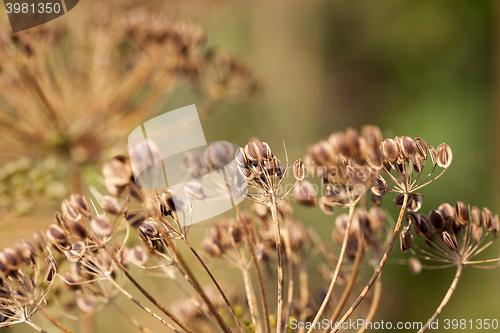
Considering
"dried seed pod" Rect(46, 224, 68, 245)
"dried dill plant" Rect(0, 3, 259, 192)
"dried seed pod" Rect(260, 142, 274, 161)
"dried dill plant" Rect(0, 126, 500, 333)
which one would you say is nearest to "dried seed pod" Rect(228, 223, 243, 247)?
"dried dill plant" Rect(0, 126, 500, 333)

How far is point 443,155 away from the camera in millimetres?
742

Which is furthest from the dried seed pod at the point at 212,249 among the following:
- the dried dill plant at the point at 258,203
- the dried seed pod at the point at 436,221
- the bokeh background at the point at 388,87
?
the bokeh background at the point at 388,87

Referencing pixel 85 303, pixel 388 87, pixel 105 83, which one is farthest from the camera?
pixel 388 87

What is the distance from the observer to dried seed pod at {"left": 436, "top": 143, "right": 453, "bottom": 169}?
735 mm

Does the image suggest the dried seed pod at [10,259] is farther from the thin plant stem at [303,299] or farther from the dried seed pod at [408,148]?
the dried seed pod at [408,148]

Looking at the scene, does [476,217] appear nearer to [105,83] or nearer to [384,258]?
[384,258]

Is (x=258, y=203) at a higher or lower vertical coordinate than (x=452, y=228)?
higher

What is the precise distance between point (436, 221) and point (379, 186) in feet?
0.58

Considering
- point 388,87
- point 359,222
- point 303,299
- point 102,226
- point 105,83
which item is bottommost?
point 388,87

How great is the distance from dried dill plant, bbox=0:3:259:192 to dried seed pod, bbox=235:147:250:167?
0.93 metres

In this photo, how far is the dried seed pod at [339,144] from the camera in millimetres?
691

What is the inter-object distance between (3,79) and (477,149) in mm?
4253

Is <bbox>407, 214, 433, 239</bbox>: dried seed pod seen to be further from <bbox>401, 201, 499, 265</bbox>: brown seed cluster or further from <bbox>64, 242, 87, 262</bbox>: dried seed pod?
<bbox>64, 242, 87, 262</bbox>: dried seed pod

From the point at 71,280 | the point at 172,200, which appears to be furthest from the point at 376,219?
the point at 71,280
